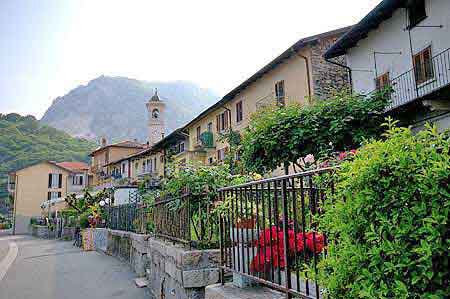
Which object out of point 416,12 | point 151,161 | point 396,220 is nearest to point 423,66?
point 416,12

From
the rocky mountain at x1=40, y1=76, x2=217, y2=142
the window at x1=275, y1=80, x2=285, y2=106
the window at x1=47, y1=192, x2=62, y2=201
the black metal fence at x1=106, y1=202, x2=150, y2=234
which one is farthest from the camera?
the rocky mountain at x1=40, y1=76, x2=217, y2=142

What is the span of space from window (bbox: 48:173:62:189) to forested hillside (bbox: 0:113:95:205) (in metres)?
14.1

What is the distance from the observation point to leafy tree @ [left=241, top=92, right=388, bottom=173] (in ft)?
39.5

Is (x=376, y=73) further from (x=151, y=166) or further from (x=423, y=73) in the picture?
(x=151, y=166)

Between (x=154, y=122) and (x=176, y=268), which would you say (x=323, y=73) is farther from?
(x=154, y=122)

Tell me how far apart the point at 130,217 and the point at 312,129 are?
660 centimetres

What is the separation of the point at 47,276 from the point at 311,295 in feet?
35.4

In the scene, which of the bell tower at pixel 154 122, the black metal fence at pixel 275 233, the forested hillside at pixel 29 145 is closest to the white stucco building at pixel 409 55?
the black metal fence at pixel 275 233

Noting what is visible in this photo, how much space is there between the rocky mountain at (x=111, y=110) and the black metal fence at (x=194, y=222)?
464 ft

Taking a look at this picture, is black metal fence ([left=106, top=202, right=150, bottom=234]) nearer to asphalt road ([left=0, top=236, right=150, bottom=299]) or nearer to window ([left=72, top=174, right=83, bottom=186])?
asphalt road ([left=0, top=236, right=150, bottom=299])

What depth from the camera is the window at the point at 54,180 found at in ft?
201

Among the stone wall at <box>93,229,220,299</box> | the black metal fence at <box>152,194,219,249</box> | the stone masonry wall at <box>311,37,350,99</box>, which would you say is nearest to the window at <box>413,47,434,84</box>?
the stone masonry wall at <box>311,37,350,99</box>

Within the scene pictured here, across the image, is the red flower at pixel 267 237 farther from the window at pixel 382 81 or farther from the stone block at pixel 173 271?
the window at pixel 382 81

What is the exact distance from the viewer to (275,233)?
353cm
